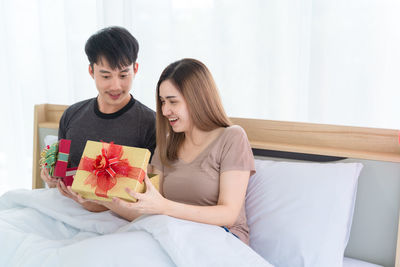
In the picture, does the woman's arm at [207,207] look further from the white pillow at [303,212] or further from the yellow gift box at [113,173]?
the white pillow at [303,212]

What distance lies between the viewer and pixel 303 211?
133 centimetres

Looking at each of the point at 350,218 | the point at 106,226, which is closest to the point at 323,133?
the point at 350,218

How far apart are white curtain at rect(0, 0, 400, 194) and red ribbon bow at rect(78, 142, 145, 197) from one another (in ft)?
2.84

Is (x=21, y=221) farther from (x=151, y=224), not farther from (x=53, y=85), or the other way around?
(x=53, y=85)

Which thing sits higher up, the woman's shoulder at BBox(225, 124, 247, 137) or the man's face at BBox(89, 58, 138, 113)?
the man's face at BBox(89, 58, 138, 113)

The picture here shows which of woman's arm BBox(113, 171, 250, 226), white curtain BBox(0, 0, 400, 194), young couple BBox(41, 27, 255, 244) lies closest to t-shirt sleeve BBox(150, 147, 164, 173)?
young couple BBox(41, 27, 255, 244)

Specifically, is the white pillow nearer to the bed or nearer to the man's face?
the bed

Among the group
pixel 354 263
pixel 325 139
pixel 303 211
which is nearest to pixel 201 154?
pixel 303 211

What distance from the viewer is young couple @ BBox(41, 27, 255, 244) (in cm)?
123

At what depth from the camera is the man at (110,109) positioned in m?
1.51

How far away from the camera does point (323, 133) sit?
1.52 metres

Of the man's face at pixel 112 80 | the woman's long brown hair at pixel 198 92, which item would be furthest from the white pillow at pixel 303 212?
the man's face at pixel 112 80

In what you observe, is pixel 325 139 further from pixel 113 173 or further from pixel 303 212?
pixel 113 173

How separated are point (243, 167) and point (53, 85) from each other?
1662mm
